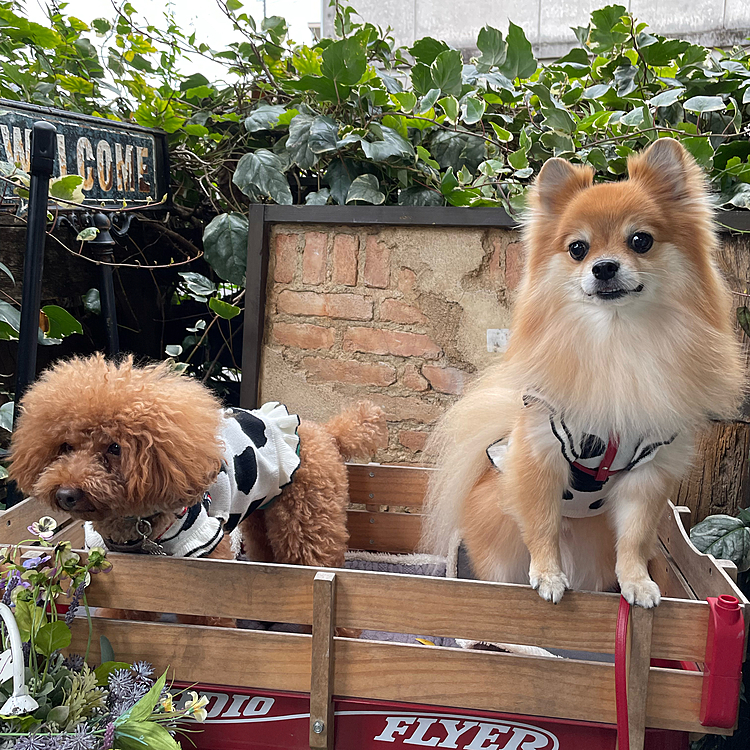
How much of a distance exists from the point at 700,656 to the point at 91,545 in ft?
2.68

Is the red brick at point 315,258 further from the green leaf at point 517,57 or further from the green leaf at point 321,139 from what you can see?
the green leaf at point 517,57

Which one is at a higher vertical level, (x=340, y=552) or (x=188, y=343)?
(x=188, y=343)

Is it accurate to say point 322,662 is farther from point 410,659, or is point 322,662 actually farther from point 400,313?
point 400,313

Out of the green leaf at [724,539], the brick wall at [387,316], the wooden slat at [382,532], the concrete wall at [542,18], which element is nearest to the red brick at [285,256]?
the brick wall at [387,316]

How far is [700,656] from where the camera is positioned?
764mm

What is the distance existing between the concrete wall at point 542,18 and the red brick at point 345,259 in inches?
45.5

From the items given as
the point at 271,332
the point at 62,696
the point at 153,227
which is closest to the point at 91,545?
the point at 62,696

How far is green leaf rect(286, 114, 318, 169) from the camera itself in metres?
1.50

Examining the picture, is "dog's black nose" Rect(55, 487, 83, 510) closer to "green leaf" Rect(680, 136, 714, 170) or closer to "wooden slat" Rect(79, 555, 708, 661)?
"wooden slat" Rect(79, 555, 708, 661)

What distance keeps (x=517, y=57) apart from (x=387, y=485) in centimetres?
100

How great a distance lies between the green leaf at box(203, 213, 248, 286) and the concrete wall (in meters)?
1.09

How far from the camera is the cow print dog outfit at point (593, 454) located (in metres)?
0.82

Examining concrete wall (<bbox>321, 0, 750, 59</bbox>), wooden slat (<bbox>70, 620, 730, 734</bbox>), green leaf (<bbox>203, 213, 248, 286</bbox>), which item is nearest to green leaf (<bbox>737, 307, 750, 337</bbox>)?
wooden slat (<bbox>70, 620, 730, 734</bbox>)

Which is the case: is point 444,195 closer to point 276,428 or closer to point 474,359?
point 474,359
